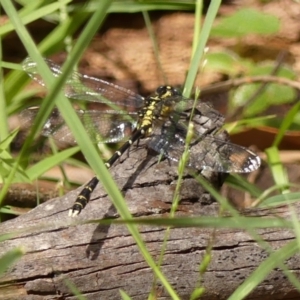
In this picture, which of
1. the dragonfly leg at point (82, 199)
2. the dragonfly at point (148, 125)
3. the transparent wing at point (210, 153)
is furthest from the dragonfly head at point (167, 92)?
the dragonfly leg at point (82, 199)

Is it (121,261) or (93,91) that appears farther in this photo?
(93,91)

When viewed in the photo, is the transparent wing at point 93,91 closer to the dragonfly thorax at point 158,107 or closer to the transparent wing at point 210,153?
the dragonfly thorax at point 158,107

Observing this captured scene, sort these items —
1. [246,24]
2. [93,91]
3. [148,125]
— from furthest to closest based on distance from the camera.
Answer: [246,24] < [93,91] < [148,125]

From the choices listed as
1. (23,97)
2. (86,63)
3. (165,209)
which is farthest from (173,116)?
(86,63)

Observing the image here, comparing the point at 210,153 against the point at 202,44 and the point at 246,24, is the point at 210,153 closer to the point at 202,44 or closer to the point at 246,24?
the point at 202,44

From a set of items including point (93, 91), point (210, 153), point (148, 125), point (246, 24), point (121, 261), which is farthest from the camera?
point (246, 24)

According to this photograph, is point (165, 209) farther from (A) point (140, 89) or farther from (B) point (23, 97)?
(A) point (140, 89)

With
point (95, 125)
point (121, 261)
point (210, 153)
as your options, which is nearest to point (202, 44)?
point (210, 153)
